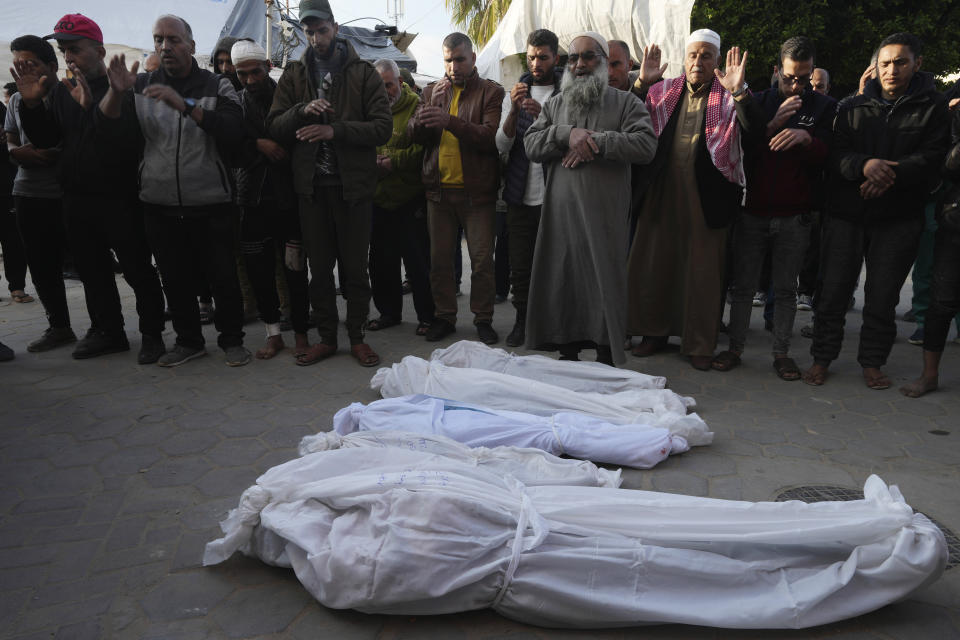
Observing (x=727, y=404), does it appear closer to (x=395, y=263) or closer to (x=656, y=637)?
(x=656, y=637)

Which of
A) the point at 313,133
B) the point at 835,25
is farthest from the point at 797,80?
the point at 835,25

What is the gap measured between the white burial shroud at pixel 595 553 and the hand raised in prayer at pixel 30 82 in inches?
148

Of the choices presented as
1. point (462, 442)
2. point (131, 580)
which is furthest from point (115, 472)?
point (462, 442)

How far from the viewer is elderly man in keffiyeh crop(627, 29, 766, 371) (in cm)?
428

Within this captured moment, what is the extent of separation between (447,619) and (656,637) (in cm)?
66

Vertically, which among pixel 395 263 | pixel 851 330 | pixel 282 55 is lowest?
pixel 851 330

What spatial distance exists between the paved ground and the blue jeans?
13.8 inches

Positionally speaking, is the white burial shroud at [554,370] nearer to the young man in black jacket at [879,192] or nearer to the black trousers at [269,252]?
the black trousers at [269,252]

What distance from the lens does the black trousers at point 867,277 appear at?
13.5 ft

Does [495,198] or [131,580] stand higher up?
[495,198]

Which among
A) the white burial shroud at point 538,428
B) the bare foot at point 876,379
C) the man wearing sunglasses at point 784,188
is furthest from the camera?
the bare foot at point 876,379

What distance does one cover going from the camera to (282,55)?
15.0 m

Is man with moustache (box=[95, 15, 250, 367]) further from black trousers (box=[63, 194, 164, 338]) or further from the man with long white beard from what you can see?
the man with long white beard

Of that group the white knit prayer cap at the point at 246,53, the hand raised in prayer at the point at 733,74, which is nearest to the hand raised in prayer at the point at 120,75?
the white knit prayer cap at the point at 246,53
